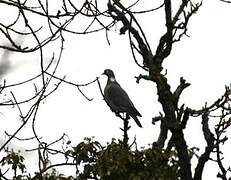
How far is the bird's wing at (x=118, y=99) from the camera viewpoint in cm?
1086

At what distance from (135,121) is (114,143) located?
451 centimetres

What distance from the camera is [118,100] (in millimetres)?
11062

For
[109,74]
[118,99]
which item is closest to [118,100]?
[118,99]

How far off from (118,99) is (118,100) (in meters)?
0.03

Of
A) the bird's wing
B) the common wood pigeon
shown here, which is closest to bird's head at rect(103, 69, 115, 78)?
the common wood pigeon

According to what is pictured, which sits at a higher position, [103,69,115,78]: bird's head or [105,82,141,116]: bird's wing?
[103,69,115,78]: bird's head

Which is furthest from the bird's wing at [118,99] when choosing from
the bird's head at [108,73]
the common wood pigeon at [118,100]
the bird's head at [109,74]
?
the bird's head at [108,73]

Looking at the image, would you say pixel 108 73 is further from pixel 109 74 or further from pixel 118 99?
pixel 118 99

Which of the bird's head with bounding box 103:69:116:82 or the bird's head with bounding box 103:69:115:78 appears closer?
the bird's head with bounding box 103:69:116:82

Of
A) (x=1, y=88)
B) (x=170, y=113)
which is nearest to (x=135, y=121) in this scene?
(x=170, y=113)

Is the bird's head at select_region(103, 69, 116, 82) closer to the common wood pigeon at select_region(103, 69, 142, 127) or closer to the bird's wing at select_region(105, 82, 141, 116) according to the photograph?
the common wood pigeon at select_region(103, 69, 142, 127)

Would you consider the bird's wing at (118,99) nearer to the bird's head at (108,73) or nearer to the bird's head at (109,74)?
the bird's head at (109,74)

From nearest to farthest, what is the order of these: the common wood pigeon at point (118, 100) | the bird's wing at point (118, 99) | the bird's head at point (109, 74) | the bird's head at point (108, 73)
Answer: the common wood pigeon at point (118, 100) → the bird's wing at point (118, 99) → the bird's head at point (109, 74) → the bird's head at point (108, 73)

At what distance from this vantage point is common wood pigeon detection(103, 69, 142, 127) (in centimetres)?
1071
